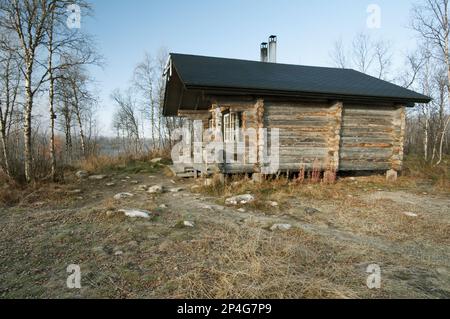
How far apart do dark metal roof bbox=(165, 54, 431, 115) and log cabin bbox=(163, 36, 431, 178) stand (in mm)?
30

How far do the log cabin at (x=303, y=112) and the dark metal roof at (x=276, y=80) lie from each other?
3 cm

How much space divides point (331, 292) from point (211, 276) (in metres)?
1.32

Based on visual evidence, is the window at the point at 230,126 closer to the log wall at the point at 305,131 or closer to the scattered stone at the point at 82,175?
the log wall at the point at 305,131

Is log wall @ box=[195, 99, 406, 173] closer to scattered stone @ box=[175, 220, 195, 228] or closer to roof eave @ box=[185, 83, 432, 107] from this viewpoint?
roof eave @ box=[185, 83, 432, 107]

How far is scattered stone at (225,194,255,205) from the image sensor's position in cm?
666

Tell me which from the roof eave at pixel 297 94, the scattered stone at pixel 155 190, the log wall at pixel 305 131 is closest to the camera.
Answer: the roof eave at pixel 297 94

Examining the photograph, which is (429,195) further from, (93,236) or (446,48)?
(446,48)

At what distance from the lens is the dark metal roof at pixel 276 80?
26.8 ft

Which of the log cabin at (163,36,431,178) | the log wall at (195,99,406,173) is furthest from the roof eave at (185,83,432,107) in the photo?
the log wall at (195,99,406,173)

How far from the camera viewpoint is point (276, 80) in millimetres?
9453

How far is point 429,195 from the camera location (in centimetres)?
798

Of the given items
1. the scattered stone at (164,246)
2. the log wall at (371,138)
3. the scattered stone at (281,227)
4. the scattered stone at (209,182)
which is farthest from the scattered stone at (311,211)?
the log wall at (371,138)

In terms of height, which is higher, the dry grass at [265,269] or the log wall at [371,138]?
the log wall at [371,138]
